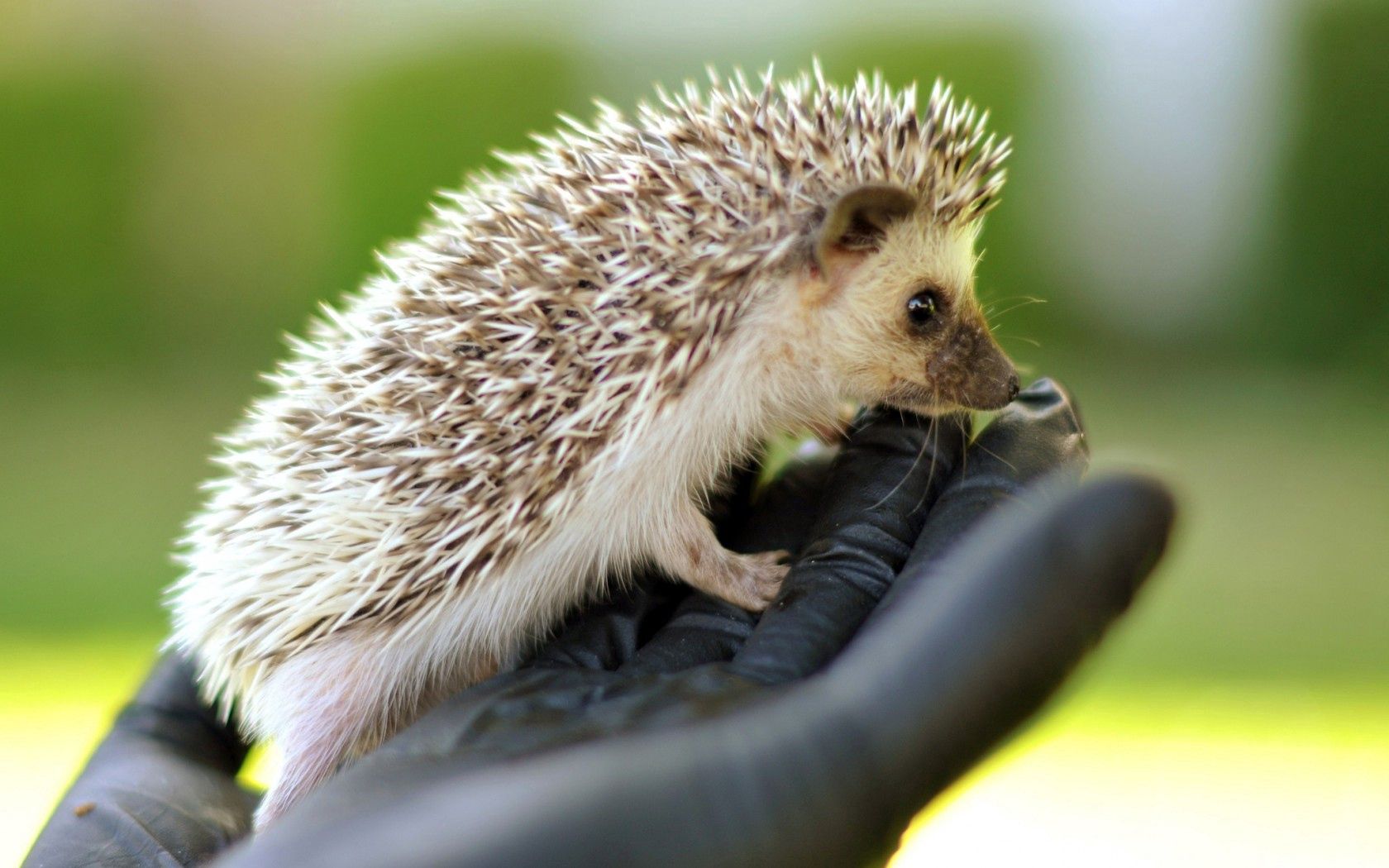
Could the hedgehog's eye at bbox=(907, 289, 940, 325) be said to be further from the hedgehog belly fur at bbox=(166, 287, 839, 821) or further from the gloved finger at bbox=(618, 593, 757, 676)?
the gloved finger at bbox=(618, 593, 757, 676)

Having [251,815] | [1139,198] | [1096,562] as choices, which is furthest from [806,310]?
[1139,198]

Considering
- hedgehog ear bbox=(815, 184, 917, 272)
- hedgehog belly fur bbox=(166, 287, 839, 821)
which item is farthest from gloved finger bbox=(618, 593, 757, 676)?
hedgehog ear bbox=(815, 184, 917, 272)

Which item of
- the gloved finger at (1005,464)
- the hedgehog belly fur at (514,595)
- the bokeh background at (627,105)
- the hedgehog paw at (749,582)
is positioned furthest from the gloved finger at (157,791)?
the bokeh background at (627,105)

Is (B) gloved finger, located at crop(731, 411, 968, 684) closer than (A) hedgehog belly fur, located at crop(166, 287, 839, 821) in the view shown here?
Yes

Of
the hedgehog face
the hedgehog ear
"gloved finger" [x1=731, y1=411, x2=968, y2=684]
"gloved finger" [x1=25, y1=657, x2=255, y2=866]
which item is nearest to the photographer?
"gloved finger" [x1=731, y1=411, x2=968, y2=684]

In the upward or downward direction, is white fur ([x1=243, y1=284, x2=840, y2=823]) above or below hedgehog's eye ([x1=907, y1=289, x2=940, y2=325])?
below

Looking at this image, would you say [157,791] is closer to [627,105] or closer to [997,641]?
[997,641]

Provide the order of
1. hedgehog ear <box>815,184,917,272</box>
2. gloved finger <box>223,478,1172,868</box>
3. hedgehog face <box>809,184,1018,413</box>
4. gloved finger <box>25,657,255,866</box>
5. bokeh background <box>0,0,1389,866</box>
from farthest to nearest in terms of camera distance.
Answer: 1. bokeh background <box>0,0,1389,866</box>
2. gloved finger <box>25,657,255,866</box>
3. hedgehog face <box>809,184,1018,413</box>
4. hedgehog ear <box>815,184,917,272</box>
5. gloved finger <box>223,478,1172,868</box>

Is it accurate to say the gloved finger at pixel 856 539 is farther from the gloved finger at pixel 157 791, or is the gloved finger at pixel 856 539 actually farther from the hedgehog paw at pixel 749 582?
the gloved finger at pixel 157 791
